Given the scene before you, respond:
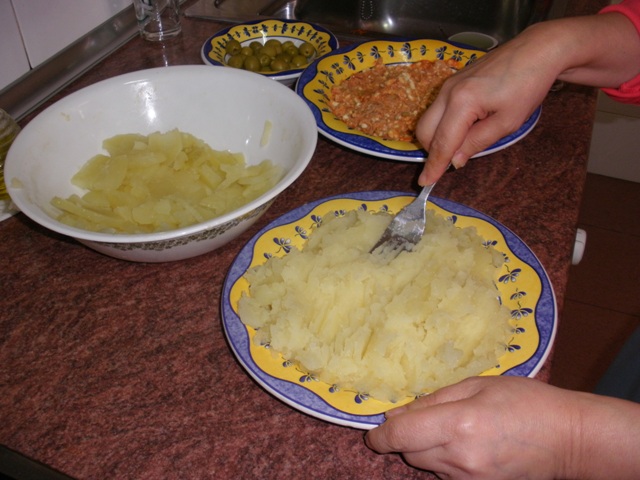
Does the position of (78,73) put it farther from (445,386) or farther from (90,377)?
(445,386)

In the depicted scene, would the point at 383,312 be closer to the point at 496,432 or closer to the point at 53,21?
the point at 496,432

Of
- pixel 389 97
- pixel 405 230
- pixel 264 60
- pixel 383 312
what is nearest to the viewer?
pixel 383 312

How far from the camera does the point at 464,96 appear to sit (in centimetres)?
104

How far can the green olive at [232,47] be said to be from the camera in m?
1.71

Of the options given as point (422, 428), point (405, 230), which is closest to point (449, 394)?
point (422, 428)

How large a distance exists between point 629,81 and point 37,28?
144 centimetres

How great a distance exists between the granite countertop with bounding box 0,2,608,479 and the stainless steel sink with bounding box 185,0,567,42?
3.77 feet

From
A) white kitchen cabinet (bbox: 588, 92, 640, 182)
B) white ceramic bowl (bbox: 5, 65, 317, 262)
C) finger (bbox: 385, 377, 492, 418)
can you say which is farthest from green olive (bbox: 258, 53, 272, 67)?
white kitchen cabinet (bbox: 588, 92, 640, 182)

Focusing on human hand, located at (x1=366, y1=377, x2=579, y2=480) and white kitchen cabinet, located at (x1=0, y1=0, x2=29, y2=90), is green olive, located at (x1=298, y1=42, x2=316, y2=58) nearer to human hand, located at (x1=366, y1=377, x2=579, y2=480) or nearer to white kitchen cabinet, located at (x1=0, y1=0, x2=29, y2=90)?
white kitchen cabinet, located at (x1=0, y1=0, x2=29, y2=90)

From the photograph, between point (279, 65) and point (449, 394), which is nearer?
point (449, 394)

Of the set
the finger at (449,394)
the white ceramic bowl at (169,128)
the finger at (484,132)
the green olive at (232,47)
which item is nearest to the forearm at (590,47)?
the finger at (484,132)

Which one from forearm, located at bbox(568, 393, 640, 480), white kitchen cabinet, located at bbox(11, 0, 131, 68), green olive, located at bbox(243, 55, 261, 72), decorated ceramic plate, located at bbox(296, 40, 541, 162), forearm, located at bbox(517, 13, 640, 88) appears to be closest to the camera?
forearm, located at bbox(568, 393, 640, 480)

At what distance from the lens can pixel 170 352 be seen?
94 cm

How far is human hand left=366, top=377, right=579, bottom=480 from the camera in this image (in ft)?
2.35
